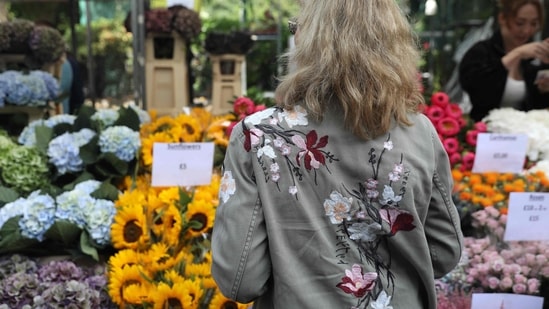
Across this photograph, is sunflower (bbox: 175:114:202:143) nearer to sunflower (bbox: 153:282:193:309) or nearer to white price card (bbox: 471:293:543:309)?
sunflower (bbox: 153:282:193:309)

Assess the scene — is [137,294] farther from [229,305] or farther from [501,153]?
[501,153]

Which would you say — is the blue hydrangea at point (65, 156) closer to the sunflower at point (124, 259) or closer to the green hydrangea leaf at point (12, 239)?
the green hydrangea leaf at point (12, 239)

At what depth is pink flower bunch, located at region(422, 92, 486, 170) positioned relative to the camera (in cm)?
298

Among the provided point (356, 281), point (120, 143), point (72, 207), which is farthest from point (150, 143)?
point (356, 281)

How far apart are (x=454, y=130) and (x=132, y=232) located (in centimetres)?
165

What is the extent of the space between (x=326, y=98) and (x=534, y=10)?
7.65ft

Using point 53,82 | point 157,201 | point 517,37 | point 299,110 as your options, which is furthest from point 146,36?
point 299,110

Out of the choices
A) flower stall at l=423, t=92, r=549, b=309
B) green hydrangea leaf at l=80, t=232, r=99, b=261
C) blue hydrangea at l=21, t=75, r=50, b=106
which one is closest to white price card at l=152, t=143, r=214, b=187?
green hydrangea leaf at l=80, t=232, r=99, b=261

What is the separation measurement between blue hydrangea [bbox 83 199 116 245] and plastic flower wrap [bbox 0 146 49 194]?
36cm

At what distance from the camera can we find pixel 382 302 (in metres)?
1.31

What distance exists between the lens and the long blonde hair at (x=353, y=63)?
123 centimetres

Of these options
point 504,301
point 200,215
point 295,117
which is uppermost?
point 295,117

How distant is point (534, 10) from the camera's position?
10.5 ft

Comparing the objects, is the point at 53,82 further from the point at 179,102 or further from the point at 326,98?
the point at 326,98
